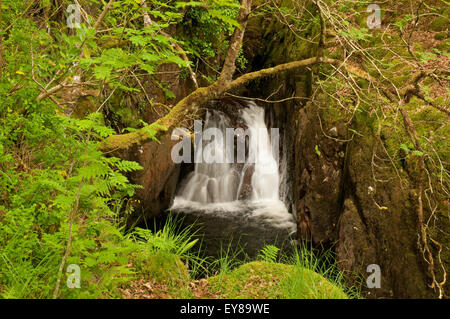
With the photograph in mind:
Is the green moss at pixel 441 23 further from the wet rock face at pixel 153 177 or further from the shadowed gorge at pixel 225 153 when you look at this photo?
the wet rock face at pixel 153 177

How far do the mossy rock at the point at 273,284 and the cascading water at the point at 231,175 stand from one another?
6466 mm

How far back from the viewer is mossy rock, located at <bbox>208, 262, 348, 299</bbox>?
2.82 meters

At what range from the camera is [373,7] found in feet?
24.2

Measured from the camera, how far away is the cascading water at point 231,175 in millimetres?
10148

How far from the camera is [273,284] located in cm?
303

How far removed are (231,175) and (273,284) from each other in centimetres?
758

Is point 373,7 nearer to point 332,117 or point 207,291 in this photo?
point 332,117

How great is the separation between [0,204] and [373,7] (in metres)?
8.33

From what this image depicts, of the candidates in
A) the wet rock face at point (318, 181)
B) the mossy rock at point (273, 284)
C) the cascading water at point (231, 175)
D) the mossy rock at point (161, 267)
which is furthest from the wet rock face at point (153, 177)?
the mossy rock at point (273, 284)

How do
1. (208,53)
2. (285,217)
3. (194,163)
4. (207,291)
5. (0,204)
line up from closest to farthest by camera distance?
(0,204)
(207,291)
(208,53)
(285,217)
(194,163)

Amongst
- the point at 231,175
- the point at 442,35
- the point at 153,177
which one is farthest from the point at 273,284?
the point at 231,175

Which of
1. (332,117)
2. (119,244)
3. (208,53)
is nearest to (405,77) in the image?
(332,117)

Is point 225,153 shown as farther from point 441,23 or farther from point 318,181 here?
point 441,23

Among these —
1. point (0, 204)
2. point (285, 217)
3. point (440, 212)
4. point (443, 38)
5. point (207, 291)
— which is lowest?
point (285, 217)
